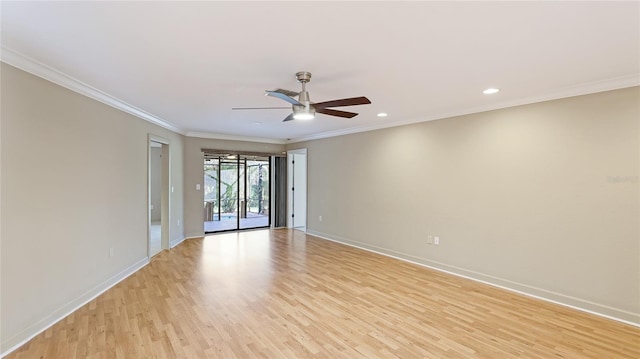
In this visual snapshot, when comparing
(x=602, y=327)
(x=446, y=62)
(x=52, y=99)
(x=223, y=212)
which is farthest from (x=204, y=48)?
(x=223, y=212)

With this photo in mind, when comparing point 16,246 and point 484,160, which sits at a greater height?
point 484,160

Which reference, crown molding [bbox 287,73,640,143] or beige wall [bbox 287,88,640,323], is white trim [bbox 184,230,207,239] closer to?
beige wall [bbox 287,88,640,323]

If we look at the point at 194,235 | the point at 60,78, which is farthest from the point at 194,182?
the point at 60,78

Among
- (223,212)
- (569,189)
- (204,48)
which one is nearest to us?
(204,48)

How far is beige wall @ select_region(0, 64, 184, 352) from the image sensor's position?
8.02 feet

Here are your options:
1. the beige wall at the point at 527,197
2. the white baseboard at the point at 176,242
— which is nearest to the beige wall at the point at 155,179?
the white baseboard at the point at 176,242

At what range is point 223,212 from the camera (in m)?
9.35

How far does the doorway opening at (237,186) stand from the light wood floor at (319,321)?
12.3ft

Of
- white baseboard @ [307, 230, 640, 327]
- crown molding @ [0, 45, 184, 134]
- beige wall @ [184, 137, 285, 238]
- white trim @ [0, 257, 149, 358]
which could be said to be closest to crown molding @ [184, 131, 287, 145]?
beige wall @ [184, 137, 285, 238]

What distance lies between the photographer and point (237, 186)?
8195 millimetres

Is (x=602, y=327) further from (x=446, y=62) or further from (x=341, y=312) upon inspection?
(x=446, y=62)

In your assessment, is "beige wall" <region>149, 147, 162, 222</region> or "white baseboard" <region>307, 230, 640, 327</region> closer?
"white baseboard" <region>307, 230, 640, 327</region>

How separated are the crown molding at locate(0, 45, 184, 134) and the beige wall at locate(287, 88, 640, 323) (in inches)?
167

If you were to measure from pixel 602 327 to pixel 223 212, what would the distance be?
8.81 m
